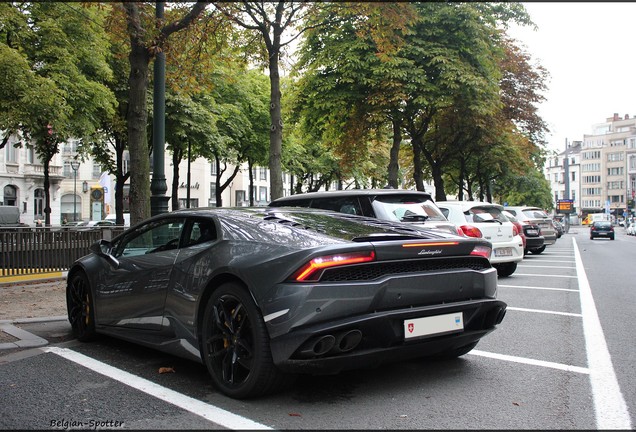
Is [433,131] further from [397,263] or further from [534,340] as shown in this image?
[397,263]

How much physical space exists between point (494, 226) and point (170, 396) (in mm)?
9737

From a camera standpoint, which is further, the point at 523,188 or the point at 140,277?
the point at 523,188

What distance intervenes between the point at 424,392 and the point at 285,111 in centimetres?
1952

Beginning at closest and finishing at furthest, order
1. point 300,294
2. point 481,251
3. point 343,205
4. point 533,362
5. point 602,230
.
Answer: point 300,294 → point 481,251 → point 533,362 → point 343,205 → point 602,230

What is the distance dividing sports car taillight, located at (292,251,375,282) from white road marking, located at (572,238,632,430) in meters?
1.75

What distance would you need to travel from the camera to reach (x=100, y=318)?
18.8 ft

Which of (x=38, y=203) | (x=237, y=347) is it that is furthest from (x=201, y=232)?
(x=38, y=203)

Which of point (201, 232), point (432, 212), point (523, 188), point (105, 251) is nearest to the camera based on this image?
point (201, 232)

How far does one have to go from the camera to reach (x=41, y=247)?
13.1m

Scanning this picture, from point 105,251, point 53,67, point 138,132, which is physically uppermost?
point 53,67

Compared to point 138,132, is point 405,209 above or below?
below

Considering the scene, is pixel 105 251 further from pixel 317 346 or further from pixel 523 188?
pixel 523 188

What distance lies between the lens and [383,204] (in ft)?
27.1

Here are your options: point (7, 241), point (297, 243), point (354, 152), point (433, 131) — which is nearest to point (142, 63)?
point (7, 241)
